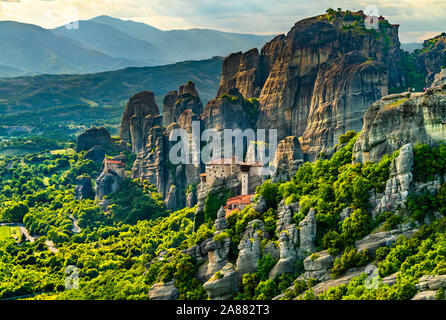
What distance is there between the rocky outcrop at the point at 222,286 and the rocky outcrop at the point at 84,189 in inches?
2043

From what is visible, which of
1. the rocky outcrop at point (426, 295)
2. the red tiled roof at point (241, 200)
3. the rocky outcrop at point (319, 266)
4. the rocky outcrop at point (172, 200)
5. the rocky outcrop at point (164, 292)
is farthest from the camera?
the rocky outcrop at point (172, 200)

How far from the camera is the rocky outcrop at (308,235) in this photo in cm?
4088

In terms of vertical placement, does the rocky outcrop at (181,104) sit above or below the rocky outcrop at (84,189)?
above

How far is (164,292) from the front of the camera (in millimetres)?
43844

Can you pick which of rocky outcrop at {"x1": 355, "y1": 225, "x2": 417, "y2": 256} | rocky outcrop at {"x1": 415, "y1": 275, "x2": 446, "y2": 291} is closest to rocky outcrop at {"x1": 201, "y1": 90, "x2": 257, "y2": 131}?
rocky outcrop at {"x1": 355, "y1": 225, "x2": 417, "y2": 256}

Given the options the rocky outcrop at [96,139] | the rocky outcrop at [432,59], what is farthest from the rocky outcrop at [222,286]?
the rocky outcrop at [96,139]

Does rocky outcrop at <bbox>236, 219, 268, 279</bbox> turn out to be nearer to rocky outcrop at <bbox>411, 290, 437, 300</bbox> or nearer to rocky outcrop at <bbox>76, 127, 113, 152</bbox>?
rocky outcrop at <bbox>411, 290, 437, 300</bbox>

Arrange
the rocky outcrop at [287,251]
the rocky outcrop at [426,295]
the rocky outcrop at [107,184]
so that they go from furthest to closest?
the rocky outcrop at [107,184]
the rocky outcrop at [287,251]
the rocky outcrop at [426,295]

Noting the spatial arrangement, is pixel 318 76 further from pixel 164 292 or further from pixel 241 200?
pixel 164 292

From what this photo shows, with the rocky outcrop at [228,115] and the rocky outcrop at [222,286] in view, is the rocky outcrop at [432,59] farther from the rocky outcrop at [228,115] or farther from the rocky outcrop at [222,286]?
the rocky outcrop at [222,286]

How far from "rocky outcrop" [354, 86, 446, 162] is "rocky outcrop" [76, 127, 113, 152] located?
224 ft

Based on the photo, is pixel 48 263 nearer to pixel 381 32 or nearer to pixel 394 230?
pixel 394 230
